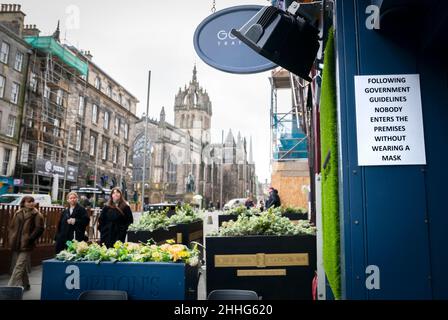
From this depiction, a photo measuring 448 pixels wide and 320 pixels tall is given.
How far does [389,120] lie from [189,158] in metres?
91.6

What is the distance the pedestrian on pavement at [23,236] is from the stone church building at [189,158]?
211ft

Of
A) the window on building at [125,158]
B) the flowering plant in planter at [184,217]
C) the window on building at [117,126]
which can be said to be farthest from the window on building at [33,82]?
the flowering plant in planter at [184,217]

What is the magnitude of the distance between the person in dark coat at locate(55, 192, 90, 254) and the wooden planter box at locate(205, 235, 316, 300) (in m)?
4.62

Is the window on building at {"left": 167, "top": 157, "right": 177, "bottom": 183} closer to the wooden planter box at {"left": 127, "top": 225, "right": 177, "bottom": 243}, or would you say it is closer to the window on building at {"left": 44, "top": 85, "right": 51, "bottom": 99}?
the window on building at {"left": 44, "top": 85, "right": 51, "bottom": 99}

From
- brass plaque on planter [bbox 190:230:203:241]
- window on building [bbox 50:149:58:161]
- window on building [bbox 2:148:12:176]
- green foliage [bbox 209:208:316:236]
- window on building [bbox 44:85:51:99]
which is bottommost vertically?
brass plaque on planter [bbox 190:230:203:241]

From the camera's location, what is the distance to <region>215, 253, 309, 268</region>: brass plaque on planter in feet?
15.5

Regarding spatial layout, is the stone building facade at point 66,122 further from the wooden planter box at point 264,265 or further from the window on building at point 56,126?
the wooden planter box at point 264,265

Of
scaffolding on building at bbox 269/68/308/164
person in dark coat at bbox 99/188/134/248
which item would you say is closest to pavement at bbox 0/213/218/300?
person in dark coat at bbox 99/188/134/248

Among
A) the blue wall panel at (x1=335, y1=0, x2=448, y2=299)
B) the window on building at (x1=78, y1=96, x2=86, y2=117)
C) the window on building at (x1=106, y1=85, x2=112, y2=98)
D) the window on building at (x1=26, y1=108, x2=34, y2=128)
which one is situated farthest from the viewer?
the window on building at (x1=106, y1=85, x2=112, y2=98)

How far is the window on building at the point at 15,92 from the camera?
105 feet

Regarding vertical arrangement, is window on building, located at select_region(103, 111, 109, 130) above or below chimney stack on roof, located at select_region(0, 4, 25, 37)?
below

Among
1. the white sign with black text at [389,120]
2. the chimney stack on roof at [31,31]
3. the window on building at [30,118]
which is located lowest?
the white sign with black text at [389,120]
